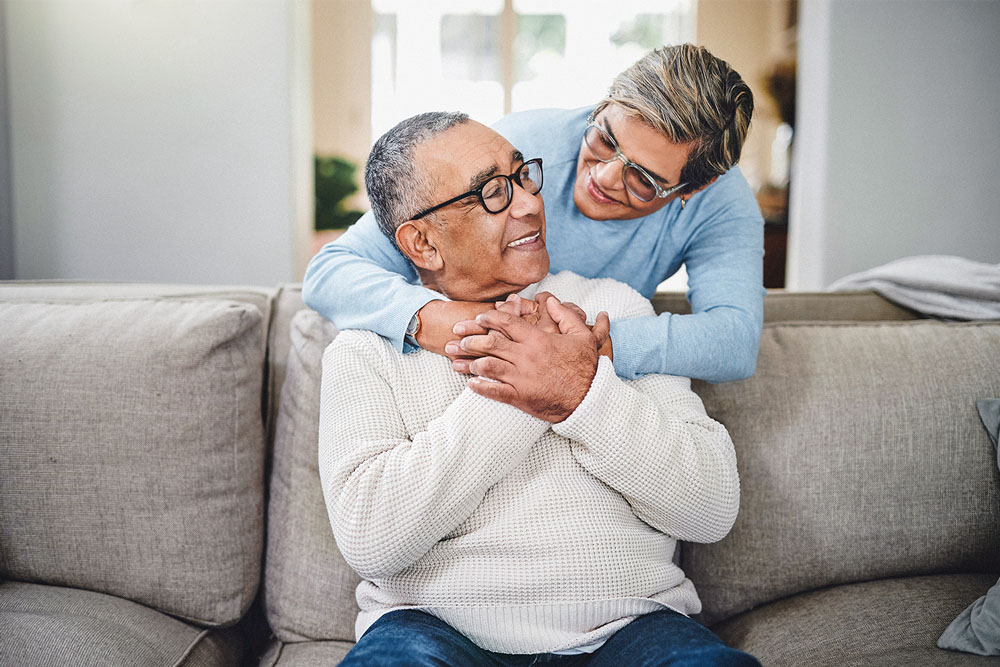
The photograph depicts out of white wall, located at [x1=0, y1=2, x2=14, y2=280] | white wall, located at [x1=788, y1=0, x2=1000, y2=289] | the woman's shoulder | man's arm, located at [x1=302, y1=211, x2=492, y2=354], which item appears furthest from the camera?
white wall, located at [x1=788, y1=0, x2=1000, y2=289]

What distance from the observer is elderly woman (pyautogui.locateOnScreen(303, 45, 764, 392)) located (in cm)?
118

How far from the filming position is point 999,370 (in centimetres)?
142

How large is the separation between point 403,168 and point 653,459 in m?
0.63

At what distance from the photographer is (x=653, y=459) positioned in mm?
1044

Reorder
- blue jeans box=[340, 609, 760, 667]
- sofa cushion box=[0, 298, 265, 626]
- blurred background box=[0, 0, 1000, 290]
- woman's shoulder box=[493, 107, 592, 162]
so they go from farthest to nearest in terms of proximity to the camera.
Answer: blurred background box=[0, 0, 1000, 290], woman's shoulder box=[493, 107, 592, 162], sofa cushion box=[0, 298, 265, 626], blue jeans box=[340, 609, 760, 667]

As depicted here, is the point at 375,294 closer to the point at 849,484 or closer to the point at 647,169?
the point at 647,169

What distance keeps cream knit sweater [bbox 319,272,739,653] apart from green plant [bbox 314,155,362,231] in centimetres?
432

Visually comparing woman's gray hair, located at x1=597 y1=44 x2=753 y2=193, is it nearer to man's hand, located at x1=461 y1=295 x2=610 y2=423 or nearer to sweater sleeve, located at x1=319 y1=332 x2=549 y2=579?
man's hand, located at x1=461 y1=295 x2=610 y2=423

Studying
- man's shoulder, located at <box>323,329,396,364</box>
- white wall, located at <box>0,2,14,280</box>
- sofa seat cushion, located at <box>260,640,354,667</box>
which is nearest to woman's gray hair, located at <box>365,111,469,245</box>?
Result: man's shoulder, located at <box>323,329,396,364</box>

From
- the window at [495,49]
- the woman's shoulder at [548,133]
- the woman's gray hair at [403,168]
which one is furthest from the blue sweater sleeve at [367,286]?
the window at [495,49]

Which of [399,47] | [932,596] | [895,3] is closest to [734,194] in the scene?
[932,596]

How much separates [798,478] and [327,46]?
572 centimetres

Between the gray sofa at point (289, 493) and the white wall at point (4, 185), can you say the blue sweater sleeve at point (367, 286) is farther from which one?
the white wall at point (4, 185)

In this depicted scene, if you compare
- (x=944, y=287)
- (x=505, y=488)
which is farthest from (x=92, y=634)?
(x=944, y=287)
